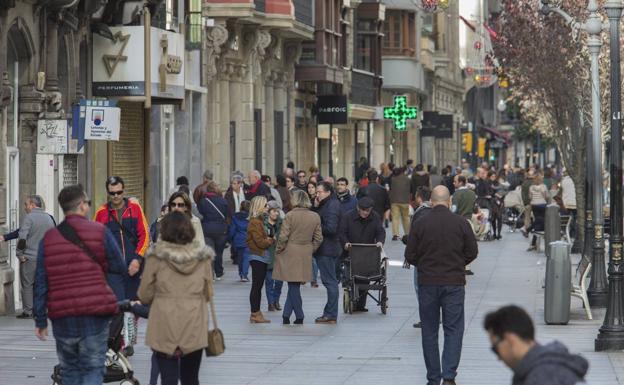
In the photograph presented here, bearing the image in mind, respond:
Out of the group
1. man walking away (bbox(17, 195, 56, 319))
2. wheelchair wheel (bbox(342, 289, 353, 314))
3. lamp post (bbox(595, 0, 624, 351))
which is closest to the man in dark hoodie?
lamp post (bbox(595, 0, 624, 351))

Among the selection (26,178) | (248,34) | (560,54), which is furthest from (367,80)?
(26,178)

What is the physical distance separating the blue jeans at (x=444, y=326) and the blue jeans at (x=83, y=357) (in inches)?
152

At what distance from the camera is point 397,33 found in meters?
68.1

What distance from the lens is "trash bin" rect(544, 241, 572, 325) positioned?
20797mm

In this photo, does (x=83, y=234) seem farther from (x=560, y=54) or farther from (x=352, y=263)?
(x=560, y=54)

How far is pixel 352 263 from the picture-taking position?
2233 cm

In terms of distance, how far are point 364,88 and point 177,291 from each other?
49607 mm

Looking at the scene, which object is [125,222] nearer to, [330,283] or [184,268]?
[184,268]

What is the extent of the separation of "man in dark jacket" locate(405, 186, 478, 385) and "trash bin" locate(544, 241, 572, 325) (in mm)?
5971

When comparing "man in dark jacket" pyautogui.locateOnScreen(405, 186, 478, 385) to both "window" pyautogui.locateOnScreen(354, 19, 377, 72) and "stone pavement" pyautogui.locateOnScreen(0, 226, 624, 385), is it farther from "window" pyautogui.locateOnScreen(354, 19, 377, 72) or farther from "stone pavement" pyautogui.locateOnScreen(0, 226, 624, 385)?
"window" pyautogui.locateOnScreen(354, 19, 377, 72)

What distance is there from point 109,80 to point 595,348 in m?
12.9

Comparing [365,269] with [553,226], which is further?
[553,226]

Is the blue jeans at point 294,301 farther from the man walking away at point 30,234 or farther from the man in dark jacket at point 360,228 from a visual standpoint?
the man walking away at point 30,234

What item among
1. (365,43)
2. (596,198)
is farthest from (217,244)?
(365,43)
